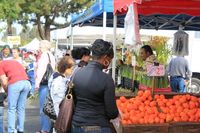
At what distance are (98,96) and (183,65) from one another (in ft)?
24.2

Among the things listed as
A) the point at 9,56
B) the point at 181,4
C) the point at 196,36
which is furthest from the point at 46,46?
the point at 196,36

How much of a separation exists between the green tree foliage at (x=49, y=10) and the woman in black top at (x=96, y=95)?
37423mm

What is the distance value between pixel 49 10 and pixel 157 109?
36.6 m

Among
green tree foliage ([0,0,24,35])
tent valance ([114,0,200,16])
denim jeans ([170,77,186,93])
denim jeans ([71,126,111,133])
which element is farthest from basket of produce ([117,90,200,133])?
green tree foliage ([0,0,24,35])

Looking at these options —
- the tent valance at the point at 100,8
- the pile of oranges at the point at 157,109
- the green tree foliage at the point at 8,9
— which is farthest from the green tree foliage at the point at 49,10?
the pile of oranges at the point at 157,109

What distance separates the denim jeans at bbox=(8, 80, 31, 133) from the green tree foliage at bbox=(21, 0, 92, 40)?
32973 mm

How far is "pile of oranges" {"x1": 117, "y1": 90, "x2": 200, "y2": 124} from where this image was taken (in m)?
5.43

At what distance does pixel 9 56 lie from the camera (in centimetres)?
828

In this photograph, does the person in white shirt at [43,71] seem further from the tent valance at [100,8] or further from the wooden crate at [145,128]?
the wooden crate at [145,128]

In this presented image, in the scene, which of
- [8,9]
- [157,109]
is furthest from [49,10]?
[157,109]

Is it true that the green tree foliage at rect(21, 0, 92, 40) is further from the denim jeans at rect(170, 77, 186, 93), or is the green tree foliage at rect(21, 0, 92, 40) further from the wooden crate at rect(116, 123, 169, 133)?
the wooden crate at rect(116, 123, 169, 133)

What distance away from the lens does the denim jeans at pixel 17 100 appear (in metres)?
8.15

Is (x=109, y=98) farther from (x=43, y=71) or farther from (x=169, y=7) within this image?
(x=169, y=7)

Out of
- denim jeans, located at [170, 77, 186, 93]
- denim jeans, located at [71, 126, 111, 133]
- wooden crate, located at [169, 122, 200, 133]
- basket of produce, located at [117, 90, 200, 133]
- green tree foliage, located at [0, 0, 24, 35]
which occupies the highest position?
green tree foliage, located at [0, 0, 24, 35]
